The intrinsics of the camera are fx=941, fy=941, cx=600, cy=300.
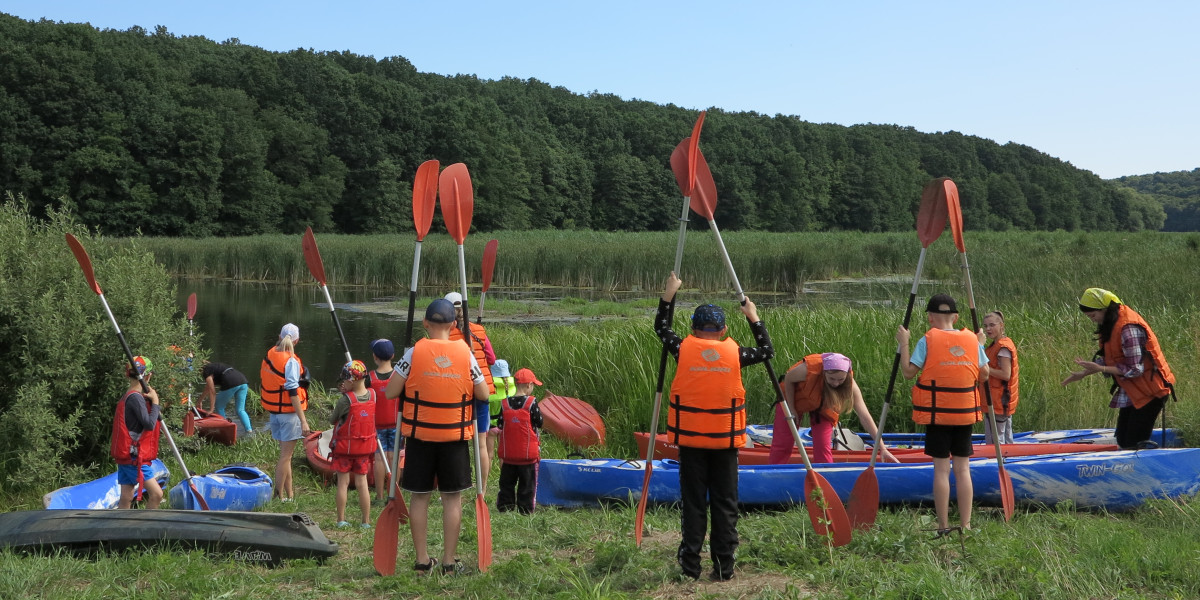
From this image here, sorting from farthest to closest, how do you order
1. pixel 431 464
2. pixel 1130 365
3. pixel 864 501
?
1. pixel 1130 365
2. pixel 864 501
3. pixel 431 464

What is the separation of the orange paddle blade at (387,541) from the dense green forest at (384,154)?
27867mm

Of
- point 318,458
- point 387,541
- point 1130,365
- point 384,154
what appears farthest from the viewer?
point 384,154

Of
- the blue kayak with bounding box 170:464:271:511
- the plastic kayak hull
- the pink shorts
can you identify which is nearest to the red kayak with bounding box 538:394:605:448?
the blue kayak with bounding box 170:464:271:511

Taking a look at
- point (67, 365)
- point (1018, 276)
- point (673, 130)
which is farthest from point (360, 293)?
point (673, 130)

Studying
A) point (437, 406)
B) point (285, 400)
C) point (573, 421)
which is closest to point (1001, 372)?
point (573, 421)

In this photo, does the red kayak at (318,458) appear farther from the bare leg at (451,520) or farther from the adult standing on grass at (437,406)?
the adult standing on grass at (437,406)

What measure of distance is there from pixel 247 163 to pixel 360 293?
30.4m

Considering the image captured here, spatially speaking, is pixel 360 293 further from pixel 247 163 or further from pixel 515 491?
pixel 247 163

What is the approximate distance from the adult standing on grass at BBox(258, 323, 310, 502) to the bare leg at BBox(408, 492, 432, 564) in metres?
2.60

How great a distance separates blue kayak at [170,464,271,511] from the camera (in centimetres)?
667

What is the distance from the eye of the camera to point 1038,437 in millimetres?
7992

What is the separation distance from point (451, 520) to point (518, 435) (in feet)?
5.66

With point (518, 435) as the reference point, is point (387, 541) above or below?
below

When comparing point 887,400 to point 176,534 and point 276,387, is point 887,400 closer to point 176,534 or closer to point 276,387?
point 176,534
